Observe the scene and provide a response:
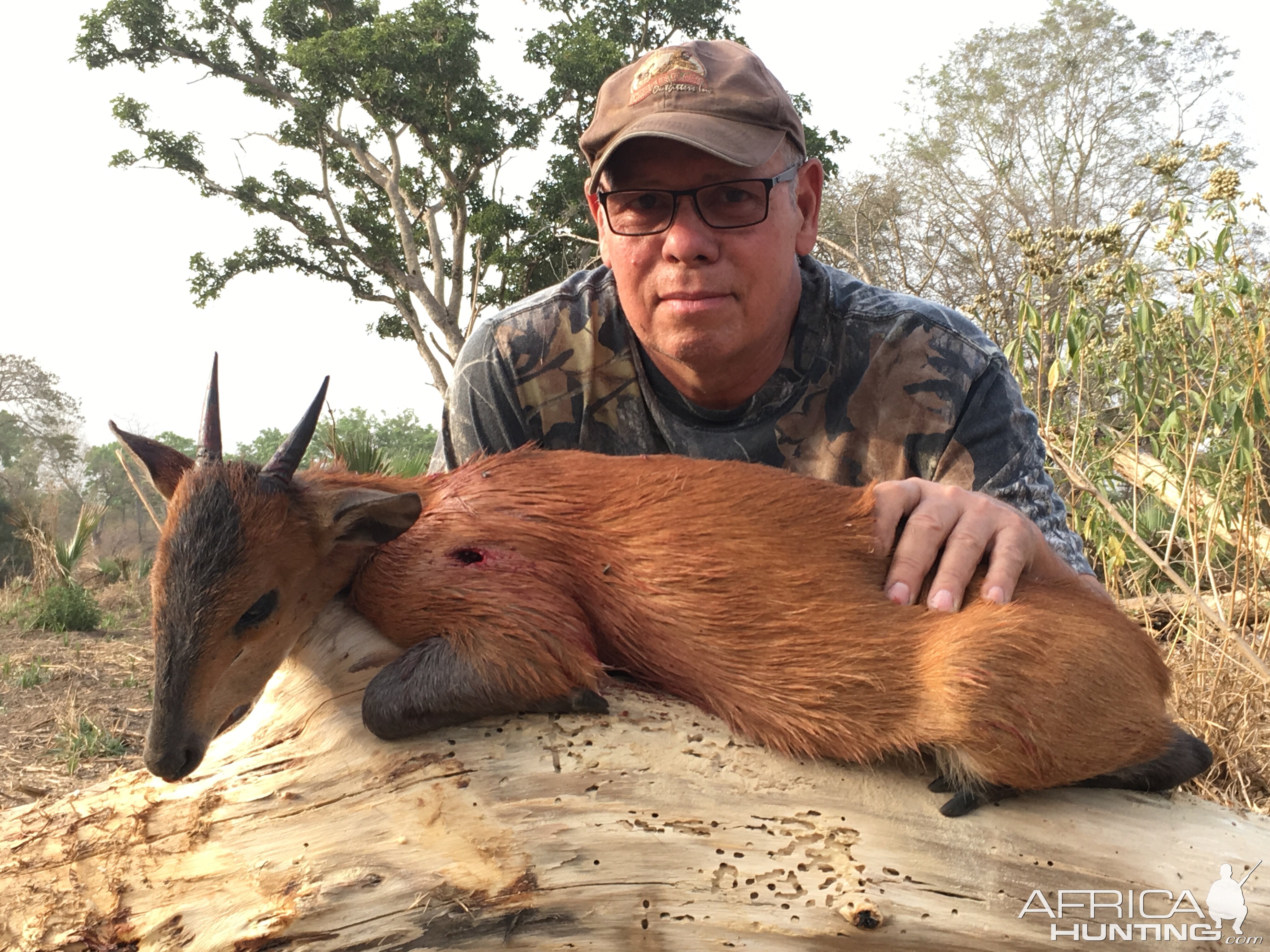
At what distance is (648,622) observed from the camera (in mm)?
2102

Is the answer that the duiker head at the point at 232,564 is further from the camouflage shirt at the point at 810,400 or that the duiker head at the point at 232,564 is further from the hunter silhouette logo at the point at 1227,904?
the hunter silhouette logo at the point at 1227,904

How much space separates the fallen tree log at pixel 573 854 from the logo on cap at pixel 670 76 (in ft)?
7.37

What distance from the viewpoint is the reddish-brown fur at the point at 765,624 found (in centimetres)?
192

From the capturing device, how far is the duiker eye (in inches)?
78.1

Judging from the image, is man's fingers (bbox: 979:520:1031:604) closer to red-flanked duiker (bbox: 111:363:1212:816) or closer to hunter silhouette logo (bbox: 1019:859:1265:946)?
red-flanked duiker (bbox: 111:363:1212:816)

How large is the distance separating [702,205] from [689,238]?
0.15 m

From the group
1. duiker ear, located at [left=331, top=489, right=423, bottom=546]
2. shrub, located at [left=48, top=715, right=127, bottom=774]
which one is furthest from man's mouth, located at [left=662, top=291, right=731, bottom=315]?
shrub, located at [left=48, top=715, right=127, bottom=774]

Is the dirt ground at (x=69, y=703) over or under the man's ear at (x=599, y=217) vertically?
under

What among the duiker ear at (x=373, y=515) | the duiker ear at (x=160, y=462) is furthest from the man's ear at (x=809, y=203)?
the duiker ear at (x=160, y=462)

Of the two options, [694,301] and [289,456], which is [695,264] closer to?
[694,301]

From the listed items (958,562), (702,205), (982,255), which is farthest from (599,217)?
(982,255)

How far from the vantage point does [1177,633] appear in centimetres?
491

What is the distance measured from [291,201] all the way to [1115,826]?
20.8 metres

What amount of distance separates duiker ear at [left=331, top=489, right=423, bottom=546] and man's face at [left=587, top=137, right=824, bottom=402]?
132cm
